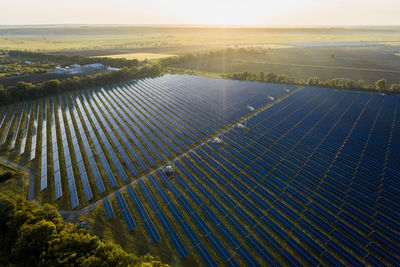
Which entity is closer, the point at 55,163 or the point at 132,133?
the point at 55,163

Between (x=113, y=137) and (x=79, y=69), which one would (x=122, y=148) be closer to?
(x=113, y=137)

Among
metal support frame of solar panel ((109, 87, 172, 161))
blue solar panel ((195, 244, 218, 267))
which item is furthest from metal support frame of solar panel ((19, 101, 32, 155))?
blue solar panel ((195, 244, 218, 267))

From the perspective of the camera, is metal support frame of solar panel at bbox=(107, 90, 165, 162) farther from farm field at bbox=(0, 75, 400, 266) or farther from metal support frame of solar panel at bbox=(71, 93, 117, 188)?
metal support frame of solar panel at bbox=(71, 93, 117, 188)

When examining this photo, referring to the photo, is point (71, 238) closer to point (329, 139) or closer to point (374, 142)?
point (329, 139)

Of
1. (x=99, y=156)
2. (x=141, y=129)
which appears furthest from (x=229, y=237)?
(x=141, y=129)

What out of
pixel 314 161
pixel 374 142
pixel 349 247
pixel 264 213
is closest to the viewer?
pixel 349 247

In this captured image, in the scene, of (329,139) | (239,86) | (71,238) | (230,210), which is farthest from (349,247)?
(239,86)

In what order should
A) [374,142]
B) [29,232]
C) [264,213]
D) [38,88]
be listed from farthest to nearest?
[38,88] < [374,142] < [264,213] < [29,232]
